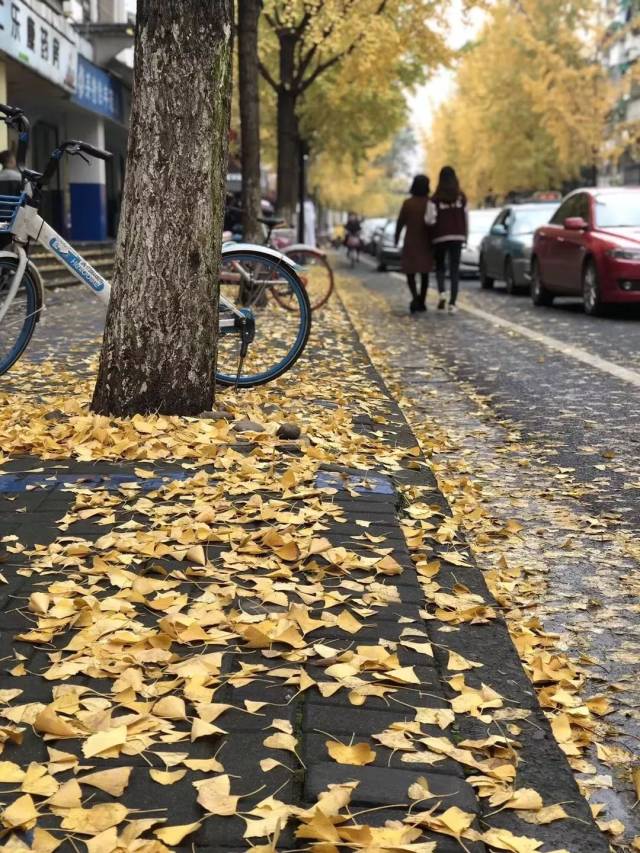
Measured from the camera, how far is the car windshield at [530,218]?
1956cm

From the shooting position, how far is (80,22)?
2594 centimetres

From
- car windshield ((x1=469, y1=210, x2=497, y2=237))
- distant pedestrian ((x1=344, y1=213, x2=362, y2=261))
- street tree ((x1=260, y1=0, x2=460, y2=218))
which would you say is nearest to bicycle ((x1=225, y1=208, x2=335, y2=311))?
street tree ((x1=260, y1=0, x2=460, y2=218))

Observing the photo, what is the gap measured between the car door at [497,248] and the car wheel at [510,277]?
25cm

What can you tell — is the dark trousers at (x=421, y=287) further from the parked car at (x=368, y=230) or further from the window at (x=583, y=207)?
the parked car at (x=368, y=230)

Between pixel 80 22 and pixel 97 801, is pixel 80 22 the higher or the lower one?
the higher one

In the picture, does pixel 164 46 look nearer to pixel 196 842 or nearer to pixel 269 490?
pixel 269 490

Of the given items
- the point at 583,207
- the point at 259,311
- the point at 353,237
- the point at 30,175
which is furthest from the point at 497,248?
the point at 353,237

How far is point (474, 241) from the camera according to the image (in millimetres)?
26250

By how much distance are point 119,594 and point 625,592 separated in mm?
→ 1713

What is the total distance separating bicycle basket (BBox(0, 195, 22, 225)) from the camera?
665cm

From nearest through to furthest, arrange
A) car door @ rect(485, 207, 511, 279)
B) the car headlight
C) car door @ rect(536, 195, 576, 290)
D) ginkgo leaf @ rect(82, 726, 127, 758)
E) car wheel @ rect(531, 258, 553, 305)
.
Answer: ginkgo leaf @ rect(82, 726, 127, 758) < the car headlight < car door @ rect(536, 195, 576, 290) < car wheel @ rect(531, 258, 553, 305) < car door @ rect(485, 207, 511, 279)

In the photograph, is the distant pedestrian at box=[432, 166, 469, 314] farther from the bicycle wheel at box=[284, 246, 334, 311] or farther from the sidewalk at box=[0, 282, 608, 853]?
the sidewalk at box=[0, 282, 608, 853]

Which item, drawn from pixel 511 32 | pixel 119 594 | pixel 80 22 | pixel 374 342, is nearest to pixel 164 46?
pixel 119 594

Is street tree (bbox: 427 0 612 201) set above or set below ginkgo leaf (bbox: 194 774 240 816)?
above
